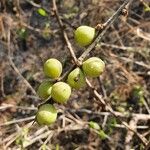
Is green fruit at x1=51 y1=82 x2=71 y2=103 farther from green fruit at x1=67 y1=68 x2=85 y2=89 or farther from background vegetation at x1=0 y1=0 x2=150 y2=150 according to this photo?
background vegetation at x1=0 y1=0 x2=150 y2=150

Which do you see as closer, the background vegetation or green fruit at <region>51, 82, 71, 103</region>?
green fruit at <region>51, 82, 71, 103</region>

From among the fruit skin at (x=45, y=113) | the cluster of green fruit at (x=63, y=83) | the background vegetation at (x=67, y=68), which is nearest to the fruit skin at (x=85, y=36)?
the cluster of green fruit at (x=63, y=83)

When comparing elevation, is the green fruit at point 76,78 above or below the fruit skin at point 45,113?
above

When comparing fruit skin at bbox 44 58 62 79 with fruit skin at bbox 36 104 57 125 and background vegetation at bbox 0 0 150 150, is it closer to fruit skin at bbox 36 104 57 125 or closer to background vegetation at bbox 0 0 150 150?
fruit skin at bbox 36 104 57 125

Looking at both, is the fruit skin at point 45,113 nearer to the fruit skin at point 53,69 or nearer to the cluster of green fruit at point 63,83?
the cluster of green fruit at point 63,83

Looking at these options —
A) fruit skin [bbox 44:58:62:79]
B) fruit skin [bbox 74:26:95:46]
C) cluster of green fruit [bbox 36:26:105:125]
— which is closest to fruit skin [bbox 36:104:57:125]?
cluster of green fruit [bbox 36:26:105:125]

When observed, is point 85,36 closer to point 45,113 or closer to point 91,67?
point 91,67

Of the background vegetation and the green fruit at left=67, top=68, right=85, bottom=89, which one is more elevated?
the green fruit at left=67, top=68, right=85, bottom=89

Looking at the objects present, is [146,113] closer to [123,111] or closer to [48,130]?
[123,111]

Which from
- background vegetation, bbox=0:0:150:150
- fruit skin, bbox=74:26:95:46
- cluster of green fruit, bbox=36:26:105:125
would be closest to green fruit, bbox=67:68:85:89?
cluster of green fruit, bbox=36:26:105:125

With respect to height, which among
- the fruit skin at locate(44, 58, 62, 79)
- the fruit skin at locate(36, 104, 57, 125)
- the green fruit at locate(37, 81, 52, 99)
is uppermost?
the fruit skin at locate(44, 58, 62, 79)
